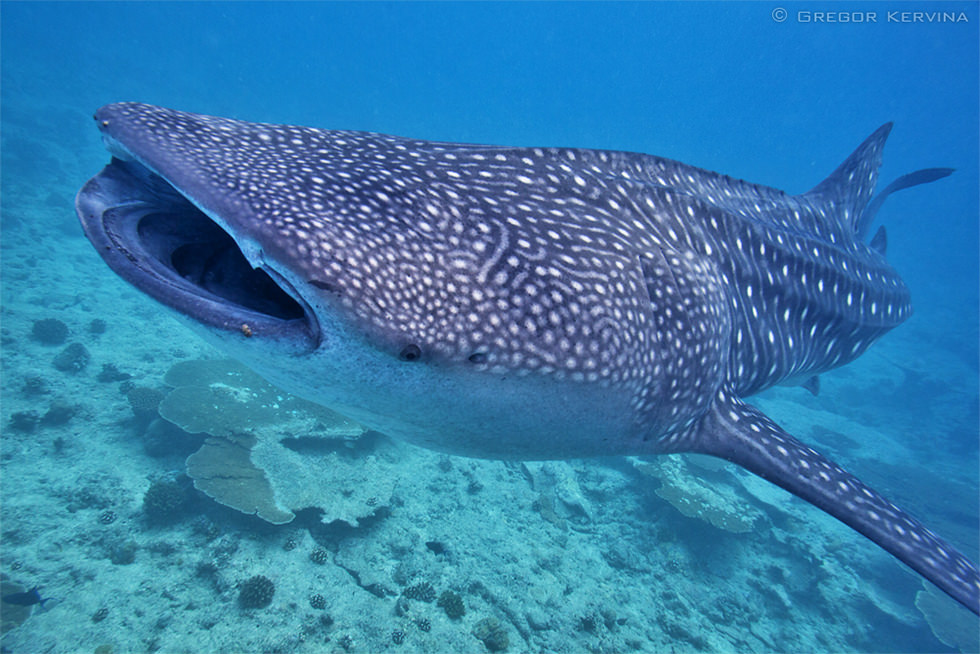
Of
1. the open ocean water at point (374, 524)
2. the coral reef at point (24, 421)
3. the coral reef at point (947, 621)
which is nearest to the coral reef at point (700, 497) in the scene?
the open ocean water at point (374, 524)

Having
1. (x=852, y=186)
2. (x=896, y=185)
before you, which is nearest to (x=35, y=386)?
(x=852, y=186)

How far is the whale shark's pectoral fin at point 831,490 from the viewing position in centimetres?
329

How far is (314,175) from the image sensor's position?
2078 millimetres

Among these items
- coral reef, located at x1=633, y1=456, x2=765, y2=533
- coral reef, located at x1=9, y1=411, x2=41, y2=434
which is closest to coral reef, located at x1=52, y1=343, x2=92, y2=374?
coral reef, located at x1=9, y1=411, x2=41, y2=434

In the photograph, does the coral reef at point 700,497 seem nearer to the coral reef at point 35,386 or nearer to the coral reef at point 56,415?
the coral reef at point 56,415

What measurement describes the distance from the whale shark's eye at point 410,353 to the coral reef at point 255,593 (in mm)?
5794

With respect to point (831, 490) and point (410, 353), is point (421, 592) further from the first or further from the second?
point (410, 353)

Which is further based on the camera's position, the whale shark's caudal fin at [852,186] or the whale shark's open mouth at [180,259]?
the whale shark's caudal fin at [852,186]

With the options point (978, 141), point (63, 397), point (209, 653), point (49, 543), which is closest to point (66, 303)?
point (63, 397)

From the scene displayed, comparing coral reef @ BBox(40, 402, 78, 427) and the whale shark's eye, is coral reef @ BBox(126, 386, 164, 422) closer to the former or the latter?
coral reef @ BBox(40, 402, 78, 427)

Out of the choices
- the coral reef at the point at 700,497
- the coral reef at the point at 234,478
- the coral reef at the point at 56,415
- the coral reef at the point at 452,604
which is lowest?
the coral reef at the point at 56,415

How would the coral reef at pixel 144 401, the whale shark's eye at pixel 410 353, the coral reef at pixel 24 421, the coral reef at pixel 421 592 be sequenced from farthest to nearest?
the coral reef at pixel 144 401, the coral reef at pixel 24 421, the coral reef at pixel 421 592, the whale shark's eye at pixel 410 353

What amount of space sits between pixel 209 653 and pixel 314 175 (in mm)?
5850

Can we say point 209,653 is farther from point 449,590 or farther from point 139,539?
point 449,590
